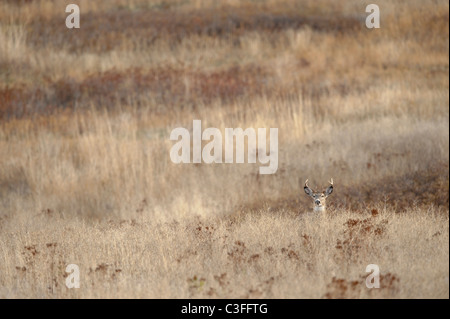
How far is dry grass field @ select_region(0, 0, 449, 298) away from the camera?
6750 mm

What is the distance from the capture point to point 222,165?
14227 mm

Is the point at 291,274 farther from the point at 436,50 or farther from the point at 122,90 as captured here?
the point at 436,50

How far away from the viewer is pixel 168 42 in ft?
73.3

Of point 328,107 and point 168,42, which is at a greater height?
point 168,42

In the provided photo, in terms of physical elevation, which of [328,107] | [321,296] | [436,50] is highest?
[436,50]

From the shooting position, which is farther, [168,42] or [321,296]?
[168,42]

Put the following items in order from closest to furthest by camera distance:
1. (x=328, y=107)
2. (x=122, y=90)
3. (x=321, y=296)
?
(x=321, y=296)
(x=328, y=107)
(x=122, y=90)

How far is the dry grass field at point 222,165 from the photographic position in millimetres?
6750

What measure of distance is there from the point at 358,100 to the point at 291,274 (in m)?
13.1

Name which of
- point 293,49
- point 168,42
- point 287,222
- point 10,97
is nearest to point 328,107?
point 293,49

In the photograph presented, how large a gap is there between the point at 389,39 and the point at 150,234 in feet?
56.4

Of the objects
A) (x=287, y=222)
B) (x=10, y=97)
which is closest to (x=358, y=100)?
(x=10, y=97)

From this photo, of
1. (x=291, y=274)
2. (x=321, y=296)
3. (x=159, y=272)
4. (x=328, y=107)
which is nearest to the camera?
(x=321, y=296)

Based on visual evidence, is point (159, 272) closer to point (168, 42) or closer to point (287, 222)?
point (287, 222)
